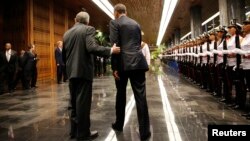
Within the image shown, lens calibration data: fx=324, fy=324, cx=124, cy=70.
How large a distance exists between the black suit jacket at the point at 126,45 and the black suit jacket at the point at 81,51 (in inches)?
8.1

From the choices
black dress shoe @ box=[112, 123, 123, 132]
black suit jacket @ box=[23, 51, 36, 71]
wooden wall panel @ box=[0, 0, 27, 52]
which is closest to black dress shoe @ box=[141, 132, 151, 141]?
black dress shoe @ box=[112, 123, 123, 132]

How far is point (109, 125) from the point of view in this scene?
4.57 metres

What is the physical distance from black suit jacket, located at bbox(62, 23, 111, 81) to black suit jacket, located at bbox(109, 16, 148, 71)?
0.21 m

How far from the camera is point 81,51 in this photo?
3816 millimetres

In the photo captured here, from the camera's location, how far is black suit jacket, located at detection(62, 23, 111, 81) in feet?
12.3

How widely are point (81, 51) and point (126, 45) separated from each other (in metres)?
0.54

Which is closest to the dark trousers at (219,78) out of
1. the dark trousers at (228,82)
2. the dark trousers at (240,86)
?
the dark trousers at (228,82)

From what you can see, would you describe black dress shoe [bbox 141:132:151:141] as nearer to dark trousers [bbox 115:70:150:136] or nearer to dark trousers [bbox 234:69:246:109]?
dark trousers [bbox 115:70:150:136]

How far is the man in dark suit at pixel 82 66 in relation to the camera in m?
3.77

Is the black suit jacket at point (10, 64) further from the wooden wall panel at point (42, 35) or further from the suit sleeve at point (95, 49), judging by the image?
the suit sleeve at point (95, 49)

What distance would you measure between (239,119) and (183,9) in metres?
13.7

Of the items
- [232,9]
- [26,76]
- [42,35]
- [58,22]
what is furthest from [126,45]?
[58,22]

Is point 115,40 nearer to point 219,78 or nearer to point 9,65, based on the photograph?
point 219,78

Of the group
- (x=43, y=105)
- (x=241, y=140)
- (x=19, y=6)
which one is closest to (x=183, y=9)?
(x=19, y=6)
